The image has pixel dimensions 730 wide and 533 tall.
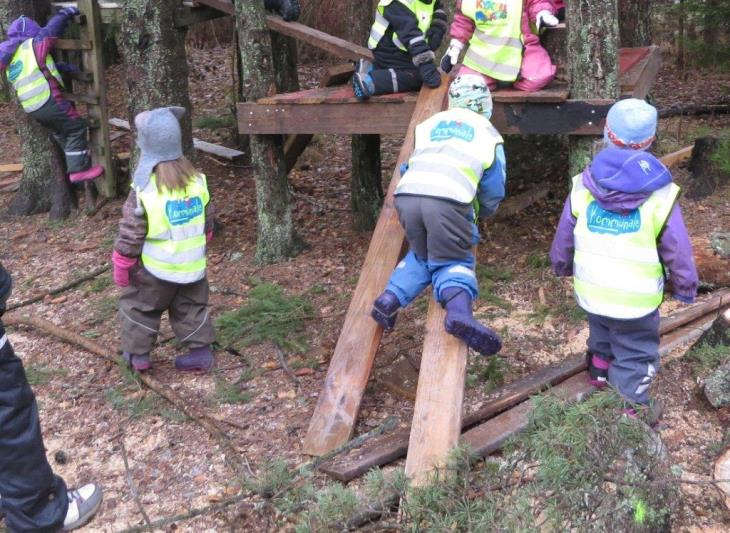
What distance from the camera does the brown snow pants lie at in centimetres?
480

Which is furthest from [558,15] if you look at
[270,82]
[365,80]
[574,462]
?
[574,462]

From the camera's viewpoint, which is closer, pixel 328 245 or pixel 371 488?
pixel 371 488

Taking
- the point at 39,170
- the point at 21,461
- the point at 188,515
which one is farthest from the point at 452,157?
the point at 39,170

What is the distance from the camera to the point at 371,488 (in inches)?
125

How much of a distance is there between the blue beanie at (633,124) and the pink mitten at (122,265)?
2.83m

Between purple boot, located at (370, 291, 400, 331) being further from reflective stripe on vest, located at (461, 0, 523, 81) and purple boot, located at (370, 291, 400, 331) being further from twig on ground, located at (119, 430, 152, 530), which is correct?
reflective stripe on vest, located at (461, 0, 523, 81)

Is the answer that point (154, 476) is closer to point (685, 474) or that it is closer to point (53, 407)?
point (53, 407)

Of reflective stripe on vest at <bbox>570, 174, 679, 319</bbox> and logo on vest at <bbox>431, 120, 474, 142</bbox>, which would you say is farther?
logo on vest at <bbox>431, 120, 474, 142</bbox>

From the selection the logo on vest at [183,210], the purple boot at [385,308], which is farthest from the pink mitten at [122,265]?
the purple boot at [385,308]

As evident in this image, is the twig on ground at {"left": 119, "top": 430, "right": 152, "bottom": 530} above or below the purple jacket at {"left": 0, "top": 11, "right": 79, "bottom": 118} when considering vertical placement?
below

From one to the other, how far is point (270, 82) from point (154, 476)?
354 cm

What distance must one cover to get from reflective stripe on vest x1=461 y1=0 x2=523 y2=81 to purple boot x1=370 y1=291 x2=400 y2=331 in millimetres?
2229

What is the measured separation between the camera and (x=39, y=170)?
8492 millimetres

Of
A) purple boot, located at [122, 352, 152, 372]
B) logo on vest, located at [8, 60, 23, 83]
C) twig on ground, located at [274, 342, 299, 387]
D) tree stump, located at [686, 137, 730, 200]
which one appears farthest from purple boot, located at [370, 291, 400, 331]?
logo on vest, located at [8, 60, 23, 83]
